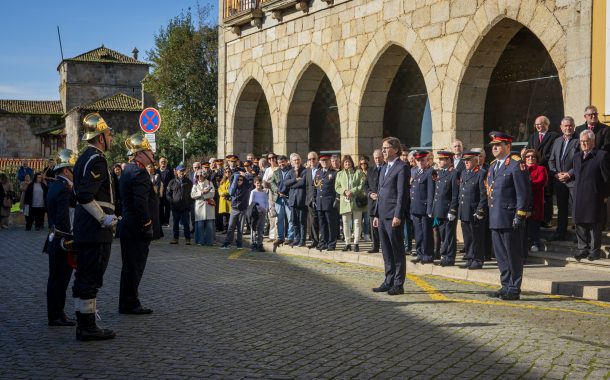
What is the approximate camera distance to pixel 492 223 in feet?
33.3

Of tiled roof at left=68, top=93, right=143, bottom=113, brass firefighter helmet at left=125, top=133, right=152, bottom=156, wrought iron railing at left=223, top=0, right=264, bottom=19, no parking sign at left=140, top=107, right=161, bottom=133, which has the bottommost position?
brass firefighter helmet at left=125, top=133, right=152, bottom=156

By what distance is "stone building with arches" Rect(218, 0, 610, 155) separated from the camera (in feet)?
46.9

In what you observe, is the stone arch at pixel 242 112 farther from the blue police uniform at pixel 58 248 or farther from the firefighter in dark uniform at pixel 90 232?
the firefighter in dark uniform at pixel 90 232

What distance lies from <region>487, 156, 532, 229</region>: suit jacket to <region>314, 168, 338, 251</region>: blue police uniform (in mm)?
5675

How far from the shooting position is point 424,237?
518 inches

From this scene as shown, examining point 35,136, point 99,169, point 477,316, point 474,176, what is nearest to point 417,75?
point 474,176

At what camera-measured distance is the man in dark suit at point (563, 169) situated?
1220cm

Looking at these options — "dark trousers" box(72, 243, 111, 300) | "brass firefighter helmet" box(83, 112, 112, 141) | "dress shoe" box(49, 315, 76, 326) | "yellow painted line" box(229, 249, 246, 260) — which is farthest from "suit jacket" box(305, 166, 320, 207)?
"dark trousers" box(72, 243, 111, 300)

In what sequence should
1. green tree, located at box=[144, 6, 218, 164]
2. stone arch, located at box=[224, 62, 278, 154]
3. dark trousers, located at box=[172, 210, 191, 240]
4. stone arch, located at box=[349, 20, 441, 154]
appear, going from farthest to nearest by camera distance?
green tree, located at box=[144, 6, 218, 164]
stone arch, located at box=[224, 62, 278, 154]
dark trousers, located at box=[172, 210, 191, 240]
stone arch, located at box=[349, 20, 441, 154]

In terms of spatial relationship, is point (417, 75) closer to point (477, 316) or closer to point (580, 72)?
point (580, 72)

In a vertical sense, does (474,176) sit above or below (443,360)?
above

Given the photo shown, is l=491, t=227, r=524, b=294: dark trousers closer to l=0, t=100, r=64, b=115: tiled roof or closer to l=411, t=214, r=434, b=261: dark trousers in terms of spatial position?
l=411, t=214, r=434, b=261: dark trousers

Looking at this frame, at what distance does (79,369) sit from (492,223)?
18.7 feet

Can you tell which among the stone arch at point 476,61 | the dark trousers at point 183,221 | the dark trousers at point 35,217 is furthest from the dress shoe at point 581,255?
the dark trousers at point 35,217
